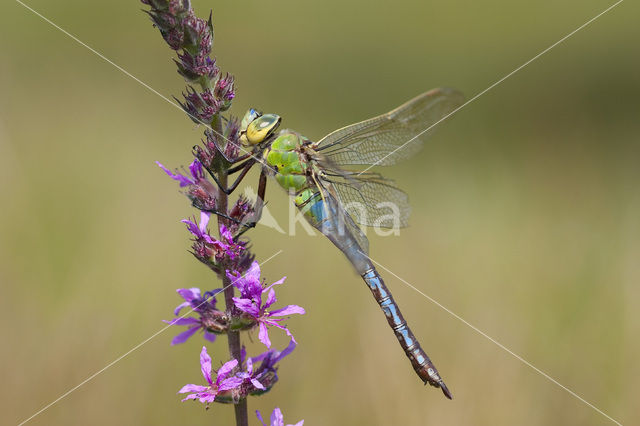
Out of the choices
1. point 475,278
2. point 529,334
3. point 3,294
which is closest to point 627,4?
point 475,278

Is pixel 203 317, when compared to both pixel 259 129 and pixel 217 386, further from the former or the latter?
pixel 259 129

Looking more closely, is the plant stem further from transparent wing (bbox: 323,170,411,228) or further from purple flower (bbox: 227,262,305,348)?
transparent wing (bbox: 323,170,411,228)

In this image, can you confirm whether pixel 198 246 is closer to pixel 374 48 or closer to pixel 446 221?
pixel 446 221

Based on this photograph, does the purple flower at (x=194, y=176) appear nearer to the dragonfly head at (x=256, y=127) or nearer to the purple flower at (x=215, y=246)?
the purple flower at (x=215, y=246)

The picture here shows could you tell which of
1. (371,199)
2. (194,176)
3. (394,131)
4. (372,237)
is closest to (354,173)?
(371,199)

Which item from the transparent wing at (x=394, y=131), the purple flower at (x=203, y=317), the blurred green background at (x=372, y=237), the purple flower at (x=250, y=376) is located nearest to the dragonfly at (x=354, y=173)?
the transparent wing at (x=394, y=131)

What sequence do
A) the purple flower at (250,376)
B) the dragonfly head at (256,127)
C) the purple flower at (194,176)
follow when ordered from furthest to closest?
the dragonfly head at (256,127) < the purple flower at (194,176) < the purple flower at (250,376)

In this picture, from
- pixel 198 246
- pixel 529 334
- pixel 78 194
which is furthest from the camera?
pixel 78 194
